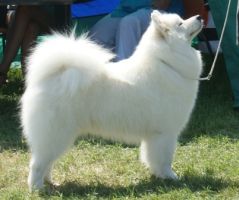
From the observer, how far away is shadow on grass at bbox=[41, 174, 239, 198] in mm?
3471

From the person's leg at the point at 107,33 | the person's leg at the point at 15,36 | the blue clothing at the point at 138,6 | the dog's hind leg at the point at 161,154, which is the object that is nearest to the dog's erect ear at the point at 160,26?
the dog's hind leg at the point at 161,154

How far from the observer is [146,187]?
3.59 metres

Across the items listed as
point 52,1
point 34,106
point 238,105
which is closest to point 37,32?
point 52,1

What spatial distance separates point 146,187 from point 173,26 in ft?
3.47

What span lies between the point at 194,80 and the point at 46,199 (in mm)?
1238

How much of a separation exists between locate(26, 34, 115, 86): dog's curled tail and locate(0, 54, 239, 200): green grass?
0.76 m

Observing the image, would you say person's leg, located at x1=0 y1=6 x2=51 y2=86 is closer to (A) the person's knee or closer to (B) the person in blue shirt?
(B) the person in blue shirt

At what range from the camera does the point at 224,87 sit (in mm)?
6496

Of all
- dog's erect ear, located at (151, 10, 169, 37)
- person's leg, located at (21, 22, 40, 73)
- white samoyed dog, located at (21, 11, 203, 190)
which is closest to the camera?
white samoyed dog, located at (21, 11, 203, 190)

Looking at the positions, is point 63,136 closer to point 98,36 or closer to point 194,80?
point 194,80

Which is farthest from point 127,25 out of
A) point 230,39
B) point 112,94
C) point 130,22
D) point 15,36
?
point 112,94

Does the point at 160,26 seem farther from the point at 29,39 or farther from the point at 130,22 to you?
the point at 29,39

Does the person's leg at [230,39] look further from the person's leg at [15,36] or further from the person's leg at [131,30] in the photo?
the person's leg at [15,36]

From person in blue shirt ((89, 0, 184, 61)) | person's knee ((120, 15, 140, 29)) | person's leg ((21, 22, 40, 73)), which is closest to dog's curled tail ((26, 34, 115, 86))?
person in blue shirt ((89, 0, 184, 61))
